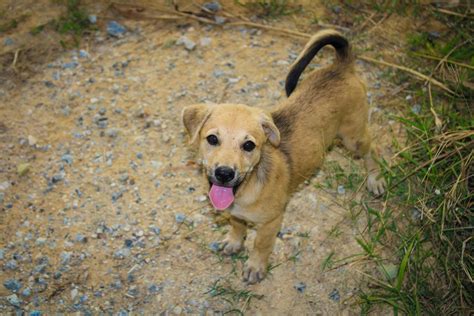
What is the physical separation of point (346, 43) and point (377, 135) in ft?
5.28

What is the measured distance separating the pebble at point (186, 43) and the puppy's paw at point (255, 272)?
335 centimetres

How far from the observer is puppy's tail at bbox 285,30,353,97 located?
4.64m

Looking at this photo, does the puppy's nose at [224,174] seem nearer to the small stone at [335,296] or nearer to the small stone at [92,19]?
the small stone at [335,296]

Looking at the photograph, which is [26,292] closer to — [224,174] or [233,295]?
[233,295]

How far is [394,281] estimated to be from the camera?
4703 millimetres

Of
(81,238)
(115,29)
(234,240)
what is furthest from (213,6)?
(81,238)

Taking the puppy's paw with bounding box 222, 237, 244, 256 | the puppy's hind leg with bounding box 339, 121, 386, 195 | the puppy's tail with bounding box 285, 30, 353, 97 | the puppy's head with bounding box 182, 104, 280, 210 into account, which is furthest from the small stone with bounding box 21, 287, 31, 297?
the puppy's hind leg with bounding box 339, 121, 386, 195

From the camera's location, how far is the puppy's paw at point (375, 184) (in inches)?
221

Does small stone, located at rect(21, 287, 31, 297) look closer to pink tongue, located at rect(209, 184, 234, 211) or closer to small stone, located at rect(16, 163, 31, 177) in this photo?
small stone, located at rect(16, 163, 31, 177)

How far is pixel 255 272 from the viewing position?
4820mm

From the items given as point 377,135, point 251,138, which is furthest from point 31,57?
point 377,135

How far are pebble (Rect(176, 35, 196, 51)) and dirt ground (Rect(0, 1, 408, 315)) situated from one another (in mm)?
47

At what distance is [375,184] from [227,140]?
7.71 ft

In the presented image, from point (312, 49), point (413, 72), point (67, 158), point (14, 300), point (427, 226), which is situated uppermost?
point (312, 49)
